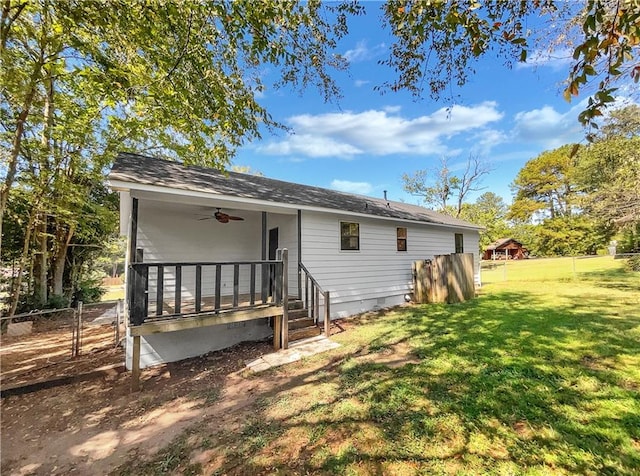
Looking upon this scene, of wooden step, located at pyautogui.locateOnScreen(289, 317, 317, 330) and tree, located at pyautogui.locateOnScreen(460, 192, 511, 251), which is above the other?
tree, located at pyautogui.locateOnScreen(460, 192, 511, 251)

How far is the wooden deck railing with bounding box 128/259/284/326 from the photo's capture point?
4.41m

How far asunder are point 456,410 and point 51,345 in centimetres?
950

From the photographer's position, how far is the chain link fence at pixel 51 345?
18.6ft

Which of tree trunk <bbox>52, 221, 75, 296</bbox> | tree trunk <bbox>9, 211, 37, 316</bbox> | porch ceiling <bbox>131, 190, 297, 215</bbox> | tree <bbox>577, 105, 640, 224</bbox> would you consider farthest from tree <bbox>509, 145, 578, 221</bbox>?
tree trunk <bbox>9, 211, 37, 316</bbox>

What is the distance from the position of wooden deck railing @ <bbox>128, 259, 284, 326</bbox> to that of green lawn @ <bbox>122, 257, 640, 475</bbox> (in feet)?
5.57

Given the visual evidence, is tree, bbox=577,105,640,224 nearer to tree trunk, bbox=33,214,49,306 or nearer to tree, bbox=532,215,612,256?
tree trunk, bbox=33,214,49,306

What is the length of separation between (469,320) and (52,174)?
44.2 ft

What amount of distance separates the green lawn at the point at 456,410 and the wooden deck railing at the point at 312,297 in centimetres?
82

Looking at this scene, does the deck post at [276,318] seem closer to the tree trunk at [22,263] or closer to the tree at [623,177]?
the tree trunk at [22,263]

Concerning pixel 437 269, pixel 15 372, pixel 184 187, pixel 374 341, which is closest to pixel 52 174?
pixel 15 372

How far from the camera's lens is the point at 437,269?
972cm

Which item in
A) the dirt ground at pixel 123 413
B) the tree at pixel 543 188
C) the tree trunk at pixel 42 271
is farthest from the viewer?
the tree at pixel 543 188

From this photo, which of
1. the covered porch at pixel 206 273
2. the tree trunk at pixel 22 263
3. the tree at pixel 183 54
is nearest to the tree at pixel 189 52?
the tree at pixel 183 54

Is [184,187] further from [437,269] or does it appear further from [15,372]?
[437,269]
